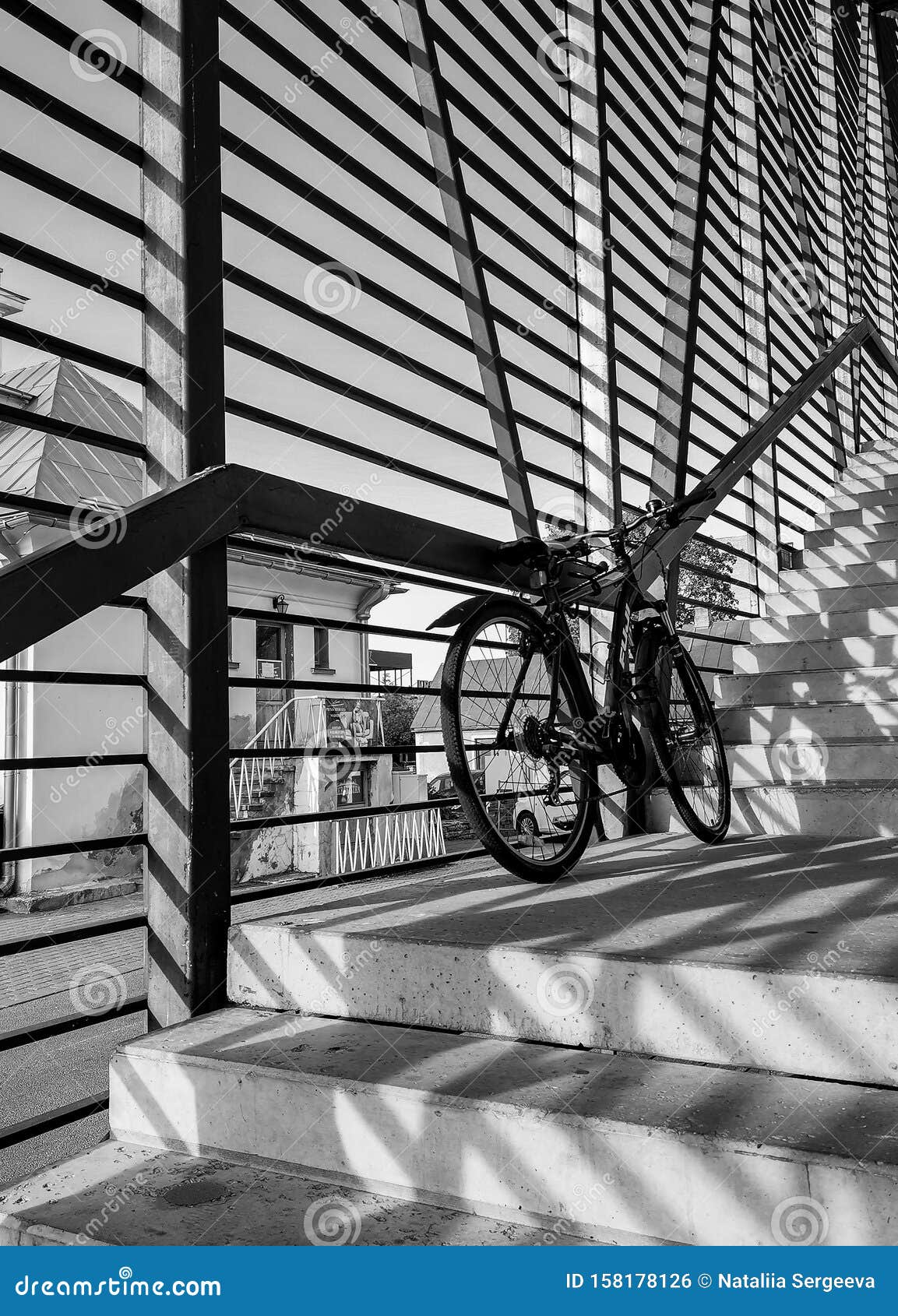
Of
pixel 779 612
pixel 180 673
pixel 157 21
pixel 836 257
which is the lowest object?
pixel 180 673

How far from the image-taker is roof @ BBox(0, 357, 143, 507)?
11.8 ft

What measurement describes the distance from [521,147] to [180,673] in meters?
2.70

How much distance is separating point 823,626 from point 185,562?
3.22 metres

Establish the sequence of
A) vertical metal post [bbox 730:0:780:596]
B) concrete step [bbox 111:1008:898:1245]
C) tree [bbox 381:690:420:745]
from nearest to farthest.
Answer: concrete step [bbox 111:1008:898:1245] → vertical metal post [bbox 730:0:780:596] → tree [bbox 381:690:420:745]

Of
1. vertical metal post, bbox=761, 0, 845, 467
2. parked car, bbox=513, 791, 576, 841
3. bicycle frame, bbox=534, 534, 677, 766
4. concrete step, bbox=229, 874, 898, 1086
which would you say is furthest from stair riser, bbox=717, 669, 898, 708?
vertical metal post, bbox=761, 0, 845, 467

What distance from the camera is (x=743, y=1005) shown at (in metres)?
1.45

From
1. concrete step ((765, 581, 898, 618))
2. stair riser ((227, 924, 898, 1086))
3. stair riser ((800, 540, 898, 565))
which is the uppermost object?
stair riser ((800, 540, 898, 565))

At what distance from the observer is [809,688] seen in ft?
12.7

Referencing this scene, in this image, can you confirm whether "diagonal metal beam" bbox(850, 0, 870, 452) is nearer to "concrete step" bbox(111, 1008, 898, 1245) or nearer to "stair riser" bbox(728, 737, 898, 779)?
"stair riser" bbox(728, 737, 898, 779)

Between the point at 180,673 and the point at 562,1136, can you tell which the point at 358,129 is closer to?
the point at 180,673

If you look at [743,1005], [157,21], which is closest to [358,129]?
[157,21]

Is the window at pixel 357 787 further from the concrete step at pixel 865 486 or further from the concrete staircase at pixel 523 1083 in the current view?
the concrete staircase at pixel 523 1083

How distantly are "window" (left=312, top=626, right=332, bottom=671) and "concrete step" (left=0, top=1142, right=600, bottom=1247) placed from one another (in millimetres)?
12159

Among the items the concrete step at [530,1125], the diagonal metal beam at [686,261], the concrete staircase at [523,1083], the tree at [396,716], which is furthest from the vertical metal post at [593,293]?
the tree at [396,716]
